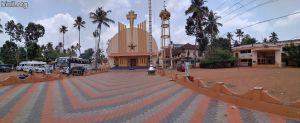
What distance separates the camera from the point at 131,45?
189 ft

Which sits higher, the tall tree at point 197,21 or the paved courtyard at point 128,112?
the tall tree at point 197,21

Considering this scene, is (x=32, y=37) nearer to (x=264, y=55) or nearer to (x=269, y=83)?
(x=264, y=55)

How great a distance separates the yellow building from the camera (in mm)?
57653

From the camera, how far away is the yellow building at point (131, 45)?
189 feet

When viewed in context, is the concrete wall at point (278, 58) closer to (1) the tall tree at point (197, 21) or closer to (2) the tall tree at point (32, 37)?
(1) the tall tree at point (197, 21)

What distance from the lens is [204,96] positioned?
12.1 meters

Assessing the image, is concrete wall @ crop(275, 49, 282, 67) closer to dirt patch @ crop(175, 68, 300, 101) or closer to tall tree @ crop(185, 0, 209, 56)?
tall tree @ crop(185, 0, 209, 56)

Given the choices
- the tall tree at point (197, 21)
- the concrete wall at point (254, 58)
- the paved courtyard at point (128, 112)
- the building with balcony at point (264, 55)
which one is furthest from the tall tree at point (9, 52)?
the paved courtyard at point (128, 112)

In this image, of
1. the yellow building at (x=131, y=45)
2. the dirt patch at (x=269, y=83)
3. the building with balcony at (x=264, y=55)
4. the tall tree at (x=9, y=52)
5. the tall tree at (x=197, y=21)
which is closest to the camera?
the dirt patch at (x=269, y=83)

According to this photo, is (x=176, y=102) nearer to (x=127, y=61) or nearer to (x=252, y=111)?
(x=252, y=111)

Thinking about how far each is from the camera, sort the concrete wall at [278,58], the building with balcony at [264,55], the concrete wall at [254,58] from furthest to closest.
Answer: the concrete wall at [254,58], the building with balcony at [264,55], the concrete wall at [278,58]

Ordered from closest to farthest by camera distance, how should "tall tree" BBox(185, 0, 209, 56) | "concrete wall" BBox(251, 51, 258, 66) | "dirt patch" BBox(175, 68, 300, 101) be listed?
"dirt patch" BBox(175, 68, 300, 101), "concrete wall" BBox(251, 51, 258, 66), "tall tree" BBox(185, 0, 209, 56)

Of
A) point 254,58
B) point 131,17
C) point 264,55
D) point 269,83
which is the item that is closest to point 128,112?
point 269,83

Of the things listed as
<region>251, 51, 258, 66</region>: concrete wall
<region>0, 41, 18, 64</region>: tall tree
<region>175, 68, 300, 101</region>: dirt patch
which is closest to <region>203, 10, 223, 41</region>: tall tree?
<region>251, 51, 258, 66</region>: concrete wall
